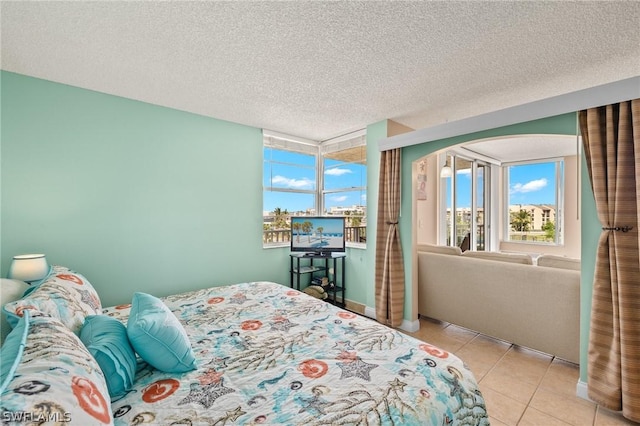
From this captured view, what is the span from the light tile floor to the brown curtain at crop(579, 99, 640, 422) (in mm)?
186

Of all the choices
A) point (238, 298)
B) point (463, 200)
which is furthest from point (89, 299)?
point (463, 200)

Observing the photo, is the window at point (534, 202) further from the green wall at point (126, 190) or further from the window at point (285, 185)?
the green wall at point (126, 190)

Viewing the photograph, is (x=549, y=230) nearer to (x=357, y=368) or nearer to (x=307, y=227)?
(x=307, y=227)

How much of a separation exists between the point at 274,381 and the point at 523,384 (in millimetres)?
2266

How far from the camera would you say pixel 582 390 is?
210cm

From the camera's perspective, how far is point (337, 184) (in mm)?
4410

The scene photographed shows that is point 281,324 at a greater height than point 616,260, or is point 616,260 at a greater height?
point 616,260

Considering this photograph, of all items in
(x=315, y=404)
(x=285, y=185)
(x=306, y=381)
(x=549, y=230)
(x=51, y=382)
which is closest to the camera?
(x=51, y=382)

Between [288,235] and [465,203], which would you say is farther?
[465,203]

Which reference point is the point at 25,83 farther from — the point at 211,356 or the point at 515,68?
the point at 515,68

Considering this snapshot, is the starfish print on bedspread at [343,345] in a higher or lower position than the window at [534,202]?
lower

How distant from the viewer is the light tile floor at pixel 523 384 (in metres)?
1.91

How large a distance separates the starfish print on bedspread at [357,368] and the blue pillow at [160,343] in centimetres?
78

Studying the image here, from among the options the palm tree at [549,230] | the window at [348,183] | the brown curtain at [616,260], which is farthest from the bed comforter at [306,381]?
the palm tree at [549,230]
